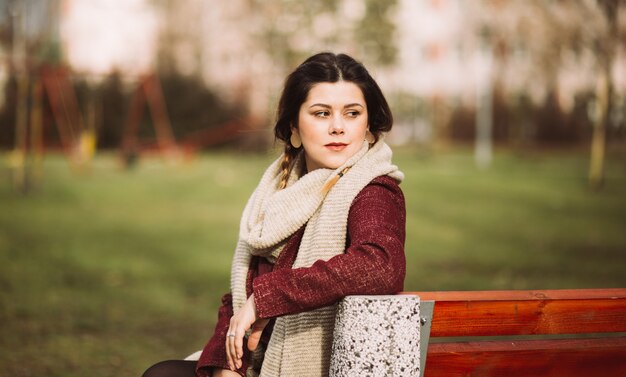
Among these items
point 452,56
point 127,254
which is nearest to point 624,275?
point 127,254

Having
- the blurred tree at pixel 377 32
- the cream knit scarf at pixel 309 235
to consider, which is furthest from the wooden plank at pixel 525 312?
the blurred tree at pixel 377 32

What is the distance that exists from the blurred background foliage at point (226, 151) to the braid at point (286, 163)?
0.90 feet

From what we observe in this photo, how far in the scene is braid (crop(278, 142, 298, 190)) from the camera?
2.68 metres

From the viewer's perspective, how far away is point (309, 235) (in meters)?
2.31

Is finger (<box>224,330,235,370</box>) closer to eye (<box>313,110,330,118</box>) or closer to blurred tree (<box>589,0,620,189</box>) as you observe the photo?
eye (<box>313,110,330,118</box>)

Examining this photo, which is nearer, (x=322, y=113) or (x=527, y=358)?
(x=527, y=358)

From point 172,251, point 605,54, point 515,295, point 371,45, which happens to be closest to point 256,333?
point 515,295

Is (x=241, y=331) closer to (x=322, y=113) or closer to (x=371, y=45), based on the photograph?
(x=322, y=113)

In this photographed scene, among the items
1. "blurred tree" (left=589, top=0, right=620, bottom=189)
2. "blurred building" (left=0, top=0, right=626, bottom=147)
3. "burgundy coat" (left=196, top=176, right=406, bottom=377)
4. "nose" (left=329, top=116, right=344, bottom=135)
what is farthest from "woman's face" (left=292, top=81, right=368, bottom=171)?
"blurred building" (left=0, top=0, right=626, bottom=147)

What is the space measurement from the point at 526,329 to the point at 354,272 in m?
0.54

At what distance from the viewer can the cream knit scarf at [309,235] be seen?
7.36ft

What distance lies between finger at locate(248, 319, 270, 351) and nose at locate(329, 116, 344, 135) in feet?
2.00

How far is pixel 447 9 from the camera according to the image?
35750mm

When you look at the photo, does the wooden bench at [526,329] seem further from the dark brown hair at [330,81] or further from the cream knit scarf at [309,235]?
the dark brown hair at [330,81]
